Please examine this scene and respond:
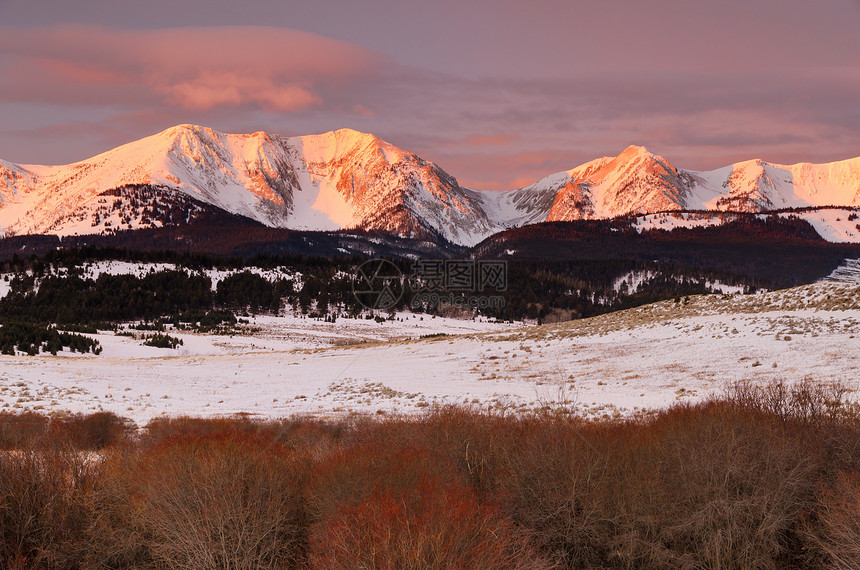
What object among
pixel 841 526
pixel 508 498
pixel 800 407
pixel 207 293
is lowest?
pixel 508 498

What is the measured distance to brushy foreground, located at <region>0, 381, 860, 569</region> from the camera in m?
11.1

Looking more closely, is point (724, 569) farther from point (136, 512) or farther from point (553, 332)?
point (553, 332)

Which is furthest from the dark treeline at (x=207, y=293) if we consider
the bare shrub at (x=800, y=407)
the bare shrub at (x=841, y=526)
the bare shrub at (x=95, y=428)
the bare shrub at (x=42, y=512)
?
the bare shrub at (x=42, y=512)

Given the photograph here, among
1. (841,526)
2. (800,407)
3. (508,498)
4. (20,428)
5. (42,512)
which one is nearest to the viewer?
(841,526)

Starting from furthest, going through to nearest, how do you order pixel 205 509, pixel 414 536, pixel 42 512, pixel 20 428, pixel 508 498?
pixel 20 428, pixel 508 498, pixel 42 512, pixel 205 509, pixel 414 536

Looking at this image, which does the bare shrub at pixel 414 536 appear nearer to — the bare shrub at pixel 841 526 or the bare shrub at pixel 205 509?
the bare shrub at pixel 205 509

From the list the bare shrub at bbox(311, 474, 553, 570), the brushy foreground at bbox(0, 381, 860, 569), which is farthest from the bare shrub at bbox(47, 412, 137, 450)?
the bare shrub at bbox(311, 474, 553, 570)

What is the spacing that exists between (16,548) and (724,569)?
15.6 m

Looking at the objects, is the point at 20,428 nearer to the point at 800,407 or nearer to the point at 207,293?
the point at 800,407

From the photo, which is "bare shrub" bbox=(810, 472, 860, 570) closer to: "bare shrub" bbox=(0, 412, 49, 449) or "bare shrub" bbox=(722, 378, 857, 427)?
"bare shrub" bbox=(722, 378, 857, 427)

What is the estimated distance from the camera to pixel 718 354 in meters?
35.4

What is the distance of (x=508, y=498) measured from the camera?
13.6m

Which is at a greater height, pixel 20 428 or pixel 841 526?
pixel 841 526

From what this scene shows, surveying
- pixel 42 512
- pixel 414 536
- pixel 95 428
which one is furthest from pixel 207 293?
pixel 414 536
